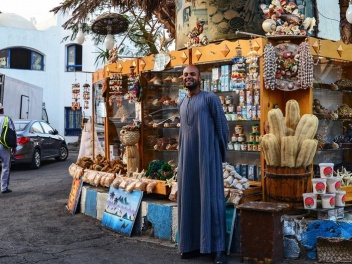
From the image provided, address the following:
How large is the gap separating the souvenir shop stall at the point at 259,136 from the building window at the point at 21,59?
19527 mm

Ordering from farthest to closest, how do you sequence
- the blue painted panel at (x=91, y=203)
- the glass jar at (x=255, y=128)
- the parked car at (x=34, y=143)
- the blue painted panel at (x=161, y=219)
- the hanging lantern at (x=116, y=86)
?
the parked car at (x=34, y=143), the hanging lantern at (x=116, y=86), the blue painted panel at (x=91, y=203), the glass jar at (x=255, y=128), the blue painted panel at (x=161, y=219)

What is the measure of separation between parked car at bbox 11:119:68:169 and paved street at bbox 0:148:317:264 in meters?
5.07

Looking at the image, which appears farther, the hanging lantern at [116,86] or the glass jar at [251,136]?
the hanging lantern at [116,86]

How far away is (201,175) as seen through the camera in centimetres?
542

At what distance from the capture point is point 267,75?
6.26 m

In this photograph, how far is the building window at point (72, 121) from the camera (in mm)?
27516

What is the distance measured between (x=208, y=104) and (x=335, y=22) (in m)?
4.73

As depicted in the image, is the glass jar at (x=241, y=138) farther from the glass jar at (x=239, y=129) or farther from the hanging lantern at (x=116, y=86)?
the hanging lantern at (x=116, y=86)

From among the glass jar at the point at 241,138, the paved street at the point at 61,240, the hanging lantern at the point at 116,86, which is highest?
the hanging lantern at the point at 116,86

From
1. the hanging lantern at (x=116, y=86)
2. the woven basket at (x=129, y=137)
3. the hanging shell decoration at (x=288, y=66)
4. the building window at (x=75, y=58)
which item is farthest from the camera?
the building window at (x=75, y=58)

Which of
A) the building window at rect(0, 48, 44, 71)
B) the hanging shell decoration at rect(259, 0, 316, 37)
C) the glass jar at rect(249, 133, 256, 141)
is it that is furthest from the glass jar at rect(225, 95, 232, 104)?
the building window at rect(0, 48, 44, 71)

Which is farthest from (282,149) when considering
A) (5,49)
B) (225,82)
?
(5,49)

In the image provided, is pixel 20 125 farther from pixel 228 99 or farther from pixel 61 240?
pixel 228 99

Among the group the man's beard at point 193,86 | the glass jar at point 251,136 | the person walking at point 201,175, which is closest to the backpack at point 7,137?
the glass jar at point 251,136
